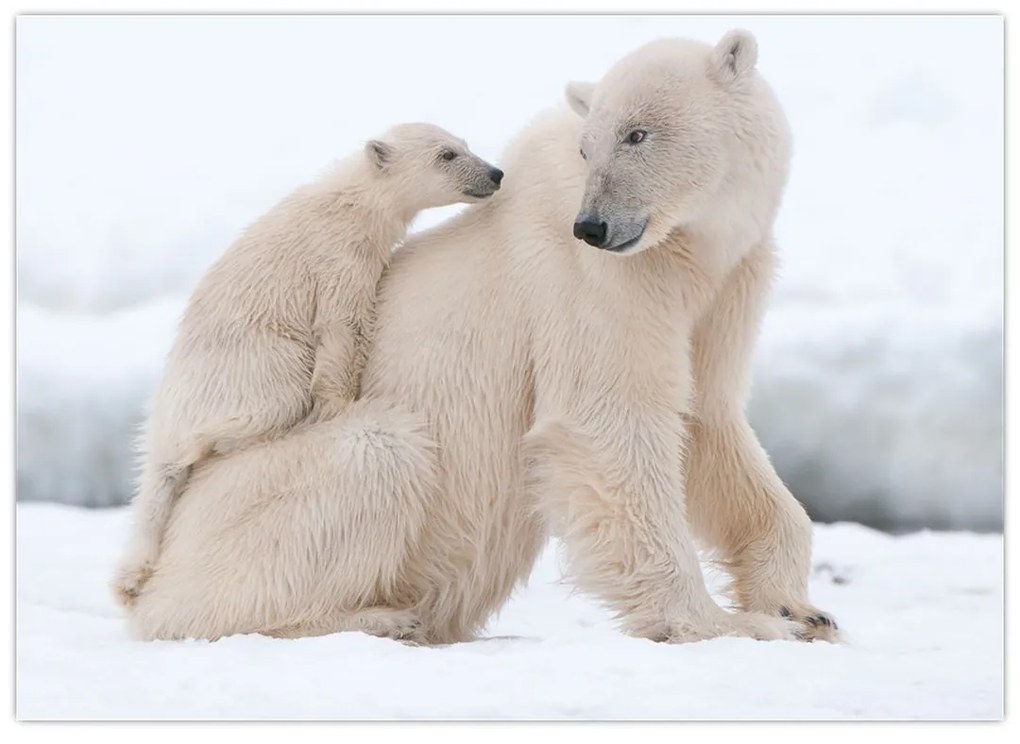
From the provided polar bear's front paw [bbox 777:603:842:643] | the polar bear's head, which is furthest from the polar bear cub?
polar bear's front paw [bbox 777:603:842:643]

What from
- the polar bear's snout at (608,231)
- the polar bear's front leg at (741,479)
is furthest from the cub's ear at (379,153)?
the polar bear's front leg at (741,479)

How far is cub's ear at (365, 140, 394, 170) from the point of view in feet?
16.4

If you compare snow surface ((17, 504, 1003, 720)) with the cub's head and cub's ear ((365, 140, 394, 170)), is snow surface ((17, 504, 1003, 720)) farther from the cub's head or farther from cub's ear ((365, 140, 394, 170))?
cub's ear ((365, 140, 394, 170))

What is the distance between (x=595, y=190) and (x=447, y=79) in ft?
4.92

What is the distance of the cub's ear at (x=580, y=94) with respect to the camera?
15.6 feet

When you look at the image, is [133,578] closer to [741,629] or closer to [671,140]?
[741,629]

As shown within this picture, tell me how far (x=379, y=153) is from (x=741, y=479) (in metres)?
1.65

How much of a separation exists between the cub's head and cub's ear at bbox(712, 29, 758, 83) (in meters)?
0.87

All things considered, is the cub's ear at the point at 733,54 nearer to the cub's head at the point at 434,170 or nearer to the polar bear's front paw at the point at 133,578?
the cub's head at the point at 434,170

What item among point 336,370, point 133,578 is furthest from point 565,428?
point 133,578

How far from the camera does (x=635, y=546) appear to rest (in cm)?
448

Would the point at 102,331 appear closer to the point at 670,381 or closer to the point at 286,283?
the point at 286,283

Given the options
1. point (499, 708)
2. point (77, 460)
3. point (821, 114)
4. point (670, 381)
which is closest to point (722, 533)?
point (670, 381)

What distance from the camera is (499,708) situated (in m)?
4.18
